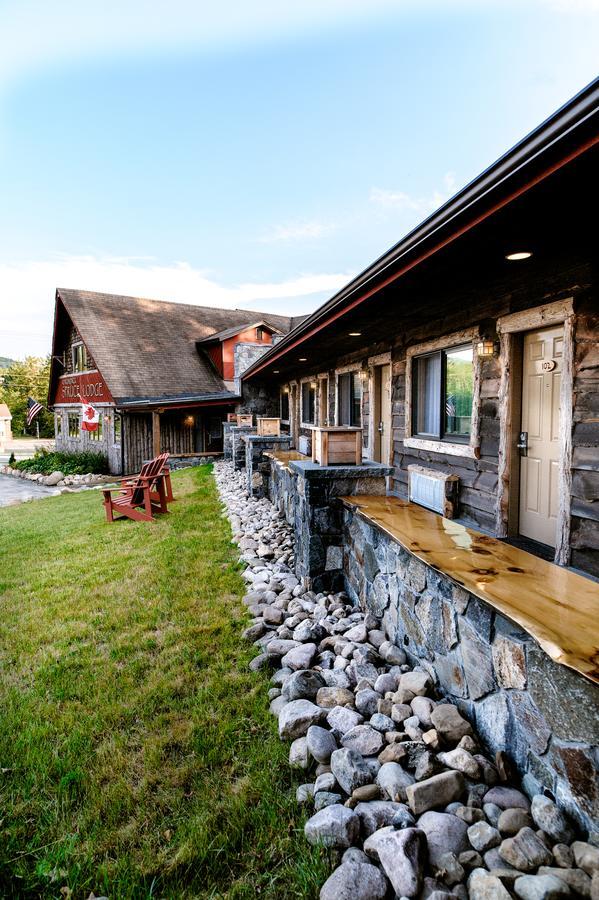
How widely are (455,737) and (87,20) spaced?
1116 centimetres

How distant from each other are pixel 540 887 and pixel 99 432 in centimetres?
1879

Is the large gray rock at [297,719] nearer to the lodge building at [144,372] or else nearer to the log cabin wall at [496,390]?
the log cabin wall at [496,390]

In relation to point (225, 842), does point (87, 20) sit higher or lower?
higher

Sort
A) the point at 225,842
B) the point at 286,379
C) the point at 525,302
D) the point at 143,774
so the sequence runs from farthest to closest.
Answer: the point at 286,379 < the point at 525,302 < the point at 143,774 < the point at 225,842

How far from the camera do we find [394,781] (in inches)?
67.2

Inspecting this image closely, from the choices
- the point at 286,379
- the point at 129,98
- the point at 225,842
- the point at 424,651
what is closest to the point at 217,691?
the point at 225,842

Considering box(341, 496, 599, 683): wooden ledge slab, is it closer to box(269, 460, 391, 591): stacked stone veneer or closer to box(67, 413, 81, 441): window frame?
box(269, 460, 391, 591): stacked stone veneer

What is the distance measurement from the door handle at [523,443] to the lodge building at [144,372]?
1198 cm

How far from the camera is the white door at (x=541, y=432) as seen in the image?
391cm

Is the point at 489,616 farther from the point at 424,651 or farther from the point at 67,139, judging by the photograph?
the point at 67,139

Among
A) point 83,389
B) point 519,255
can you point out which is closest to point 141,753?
point 519,255

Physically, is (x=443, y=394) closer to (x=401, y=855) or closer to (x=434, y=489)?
(x=434, y=489)

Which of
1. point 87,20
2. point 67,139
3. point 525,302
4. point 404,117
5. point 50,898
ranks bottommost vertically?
point 50,898

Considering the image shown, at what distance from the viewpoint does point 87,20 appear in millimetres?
7992
